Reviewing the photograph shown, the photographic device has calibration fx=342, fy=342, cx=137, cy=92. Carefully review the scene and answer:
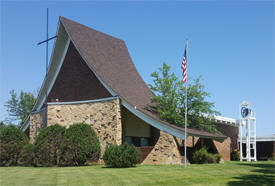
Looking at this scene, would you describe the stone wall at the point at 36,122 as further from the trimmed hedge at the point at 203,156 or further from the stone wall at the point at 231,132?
the stone wall at the point at 231,132

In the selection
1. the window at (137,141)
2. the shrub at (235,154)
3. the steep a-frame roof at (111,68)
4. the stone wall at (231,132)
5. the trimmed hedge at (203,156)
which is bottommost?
the shrub at (235,154)

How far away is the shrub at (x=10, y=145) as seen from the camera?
78.7ft

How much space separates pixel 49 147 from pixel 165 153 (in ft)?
24.2

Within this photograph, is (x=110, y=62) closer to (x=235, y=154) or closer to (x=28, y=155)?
(x=28, y=155)

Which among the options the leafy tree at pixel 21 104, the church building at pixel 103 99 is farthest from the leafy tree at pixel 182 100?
the leafy tree at pixel 21 104

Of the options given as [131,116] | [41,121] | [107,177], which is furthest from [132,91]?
[107,177]

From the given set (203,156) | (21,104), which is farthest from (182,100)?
(21,104)

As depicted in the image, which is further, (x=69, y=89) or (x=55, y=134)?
(x=69, y=89)

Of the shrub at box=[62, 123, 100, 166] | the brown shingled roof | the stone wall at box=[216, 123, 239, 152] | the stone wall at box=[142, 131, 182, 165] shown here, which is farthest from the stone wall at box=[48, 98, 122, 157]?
the stone wall at box=[216, 123, 239, 152]

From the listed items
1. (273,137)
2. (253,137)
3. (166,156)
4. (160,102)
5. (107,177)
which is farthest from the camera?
(273,137)

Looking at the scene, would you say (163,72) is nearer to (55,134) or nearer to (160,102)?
(160,102)

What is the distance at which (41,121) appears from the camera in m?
28.6

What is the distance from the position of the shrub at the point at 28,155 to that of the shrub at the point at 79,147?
2.19 meters

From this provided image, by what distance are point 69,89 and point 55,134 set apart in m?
6.41
